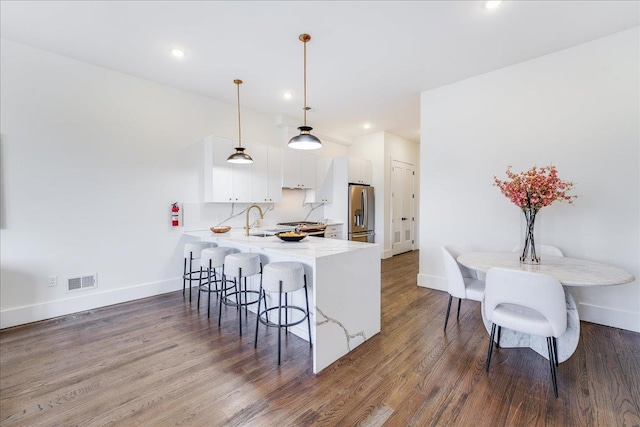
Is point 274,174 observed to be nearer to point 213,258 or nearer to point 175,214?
point 175,214

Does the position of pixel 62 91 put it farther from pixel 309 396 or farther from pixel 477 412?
pixel 477 412

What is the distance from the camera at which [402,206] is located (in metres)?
6.96

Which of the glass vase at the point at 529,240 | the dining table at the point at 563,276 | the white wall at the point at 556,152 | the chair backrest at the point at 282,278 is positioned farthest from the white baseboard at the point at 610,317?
the chair backrest at the point at 282,278

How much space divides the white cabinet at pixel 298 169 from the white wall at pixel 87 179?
1.48 meters

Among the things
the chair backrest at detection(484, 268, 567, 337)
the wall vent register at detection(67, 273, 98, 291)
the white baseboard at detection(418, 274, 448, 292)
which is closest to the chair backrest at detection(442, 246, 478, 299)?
the chair backrest at detection(484, 268, 567, 337)

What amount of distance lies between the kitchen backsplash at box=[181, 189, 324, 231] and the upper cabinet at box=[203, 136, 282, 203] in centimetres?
30

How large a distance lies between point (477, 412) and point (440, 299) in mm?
2082

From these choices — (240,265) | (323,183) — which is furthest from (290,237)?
(323,183)

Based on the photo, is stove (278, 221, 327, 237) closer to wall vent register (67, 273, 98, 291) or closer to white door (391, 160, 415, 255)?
white door (391, 160, 415, 255)

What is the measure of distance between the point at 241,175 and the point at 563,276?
3.99 meters

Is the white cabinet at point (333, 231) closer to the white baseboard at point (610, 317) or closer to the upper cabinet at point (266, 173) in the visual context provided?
the upper cabinet at point (266, 173)

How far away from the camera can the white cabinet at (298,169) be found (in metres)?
5.02

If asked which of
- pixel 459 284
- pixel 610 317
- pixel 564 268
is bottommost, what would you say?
pixel 610 317

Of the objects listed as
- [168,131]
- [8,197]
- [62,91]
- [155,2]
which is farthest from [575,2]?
[8,197]
